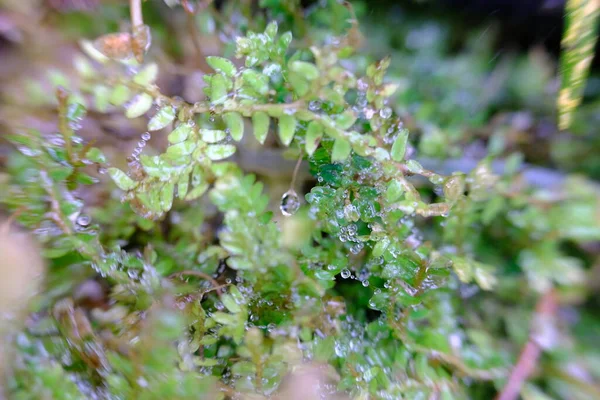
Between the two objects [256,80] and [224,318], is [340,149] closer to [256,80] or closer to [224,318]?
[256,80]

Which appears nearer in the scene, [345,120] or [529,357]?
[345,120]

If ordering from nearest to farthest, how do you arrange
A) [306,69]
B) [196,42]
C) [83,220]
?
[306,69], [83,220], [196,42]

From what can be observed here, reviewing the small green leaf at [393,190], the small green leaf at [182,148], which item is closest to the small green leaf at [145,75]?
the small green leaf at [182,148]

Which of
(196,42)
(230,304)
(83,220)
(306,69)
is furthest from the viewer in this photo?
(196,42)

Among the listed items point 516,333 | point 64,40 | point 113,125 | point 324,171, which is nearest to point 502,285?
point 516,333

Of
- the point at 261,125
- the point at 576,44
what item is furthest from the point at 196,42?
the point at 576,44

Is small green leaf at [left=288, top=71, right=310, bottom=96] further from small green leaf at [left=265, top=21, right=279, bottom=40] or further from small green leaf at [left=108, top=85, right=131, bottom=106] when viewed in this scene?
small green leaf at [left=108, top=85, right=131, bottom=106]

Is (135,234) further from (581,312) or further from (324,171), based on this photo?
(581,312)

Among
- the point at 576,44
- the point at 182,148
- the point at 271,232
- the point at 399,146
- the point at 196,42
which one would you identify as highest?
the point at 576,44
